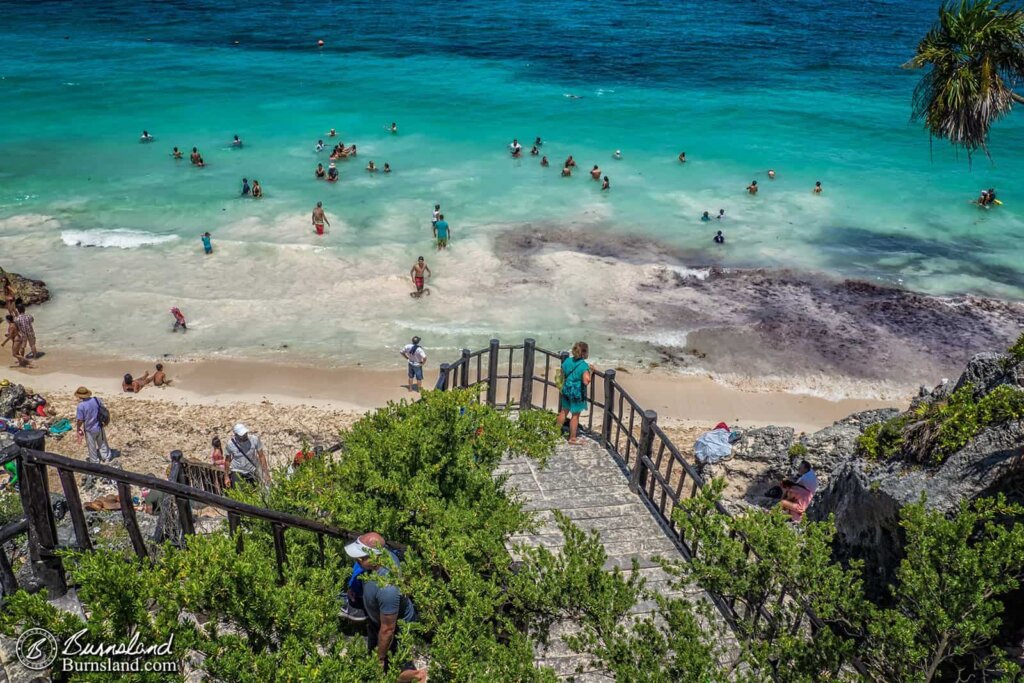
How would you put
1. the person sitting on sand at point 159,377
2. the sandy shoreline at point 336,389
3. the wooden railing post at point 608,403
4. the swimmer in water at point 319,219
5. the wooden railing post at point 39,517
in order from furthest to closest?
the swimmer in water at point 319,219 → the person sitting on sand at point 159,377 → the sandy shoreline at point 336,389 → the wooden railing post at point 608,403 → the wooden railing post at point 39,517

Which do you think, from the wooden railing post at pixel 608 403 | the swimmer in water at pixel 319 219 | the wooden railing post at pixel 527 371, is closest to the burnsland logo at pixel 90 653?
the wooden railing post at pixel 608 403

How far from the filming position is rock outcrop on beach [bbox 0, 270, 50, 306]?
2331cm

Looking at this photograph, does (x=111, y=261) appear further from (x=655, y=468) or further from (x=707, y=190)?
(x=707, y=190)

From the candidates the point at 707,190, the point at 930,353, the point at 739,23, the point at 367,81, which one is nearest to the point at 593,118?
the point at 707,190

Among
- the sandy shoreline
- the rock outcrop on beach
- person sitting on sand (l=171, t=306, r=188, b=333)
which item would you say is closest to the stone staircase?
the sandy shoreline

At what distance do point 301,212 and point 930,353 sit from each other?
24082mm

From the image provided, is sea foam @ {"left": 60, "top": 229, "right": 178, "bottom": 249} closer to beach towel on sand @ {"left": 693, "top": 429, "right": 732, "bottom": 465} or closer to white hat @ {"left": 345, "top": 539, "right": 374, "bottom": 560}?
beach towel on sand @ {"left": 693, "top": 429, "right": 732, "bottom": 465}

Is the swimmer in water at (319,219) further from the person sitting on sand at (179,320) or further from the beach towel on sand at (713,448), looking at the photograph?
the beach towel on sand at (713,448)

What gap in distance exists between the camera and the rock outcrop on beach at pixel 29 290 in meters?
23.3

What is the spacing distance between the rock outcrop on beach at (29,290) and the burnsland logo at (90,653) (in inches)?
892

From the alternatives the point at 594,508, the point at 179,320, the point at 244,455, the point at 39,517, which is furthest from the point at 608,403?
the point at 179,320

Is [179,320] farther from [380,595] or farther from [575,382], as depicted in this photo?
[380,595]

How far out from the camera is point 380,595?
5.98 metres

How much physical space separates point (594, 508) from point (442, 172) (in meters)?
30.8
